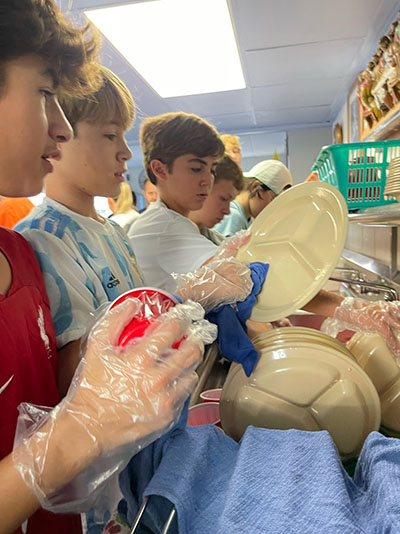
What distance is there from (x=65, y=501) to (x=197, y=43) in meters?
2.37

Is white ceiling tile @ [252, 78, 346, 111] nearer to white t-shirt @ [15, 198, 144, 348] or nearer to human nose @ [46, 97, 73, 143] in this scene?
white t-shirt @ [15, 198, 144, 348]

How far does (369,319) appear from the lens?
1.03 meters

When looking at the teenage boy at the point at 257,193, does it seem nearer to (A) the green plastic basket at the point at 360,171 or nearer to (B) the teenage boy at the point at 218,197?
(B) the teenage boy at the point at 218,197

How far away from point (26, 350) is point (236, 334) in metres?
0.39

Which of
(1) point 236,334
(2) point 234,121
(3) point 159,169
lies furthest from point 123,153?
(2) point 234,121

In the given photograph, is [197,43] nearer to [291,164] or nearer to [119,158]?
[119,158]

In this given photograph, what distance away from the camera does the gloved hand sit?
2.65 feet

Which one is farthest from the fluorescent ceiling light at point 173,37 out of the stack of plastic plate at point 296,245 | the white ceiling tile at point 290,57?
the stack of plastic plate at point 296,245

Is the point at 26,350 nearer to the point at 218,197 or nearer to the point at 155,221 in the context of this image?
the point at 155,221

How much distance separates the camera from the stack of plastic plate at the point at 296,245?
93 cm

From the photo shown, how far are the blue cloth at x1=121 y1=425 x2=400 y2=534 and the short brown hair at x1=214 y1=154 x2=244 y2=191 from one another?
161 cm

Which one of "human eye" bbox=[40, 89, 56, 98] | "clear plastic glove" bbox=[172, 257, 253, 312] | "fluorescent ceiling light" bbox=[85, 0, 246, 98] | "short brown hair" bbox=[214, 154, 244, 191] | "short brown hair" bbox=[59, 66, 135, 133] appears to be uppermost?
"fluorescent ceiling light" bbox=[85, 0, 246, 98]

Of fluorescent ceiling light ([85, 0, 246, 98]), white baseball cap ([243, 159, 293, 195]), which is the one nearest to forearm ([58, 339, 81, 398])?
fluorescent ceiling light ([85, 0, 246, 98])

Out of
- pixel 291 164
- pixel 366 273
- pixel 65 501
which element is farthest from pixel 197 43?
pixel 291 164
